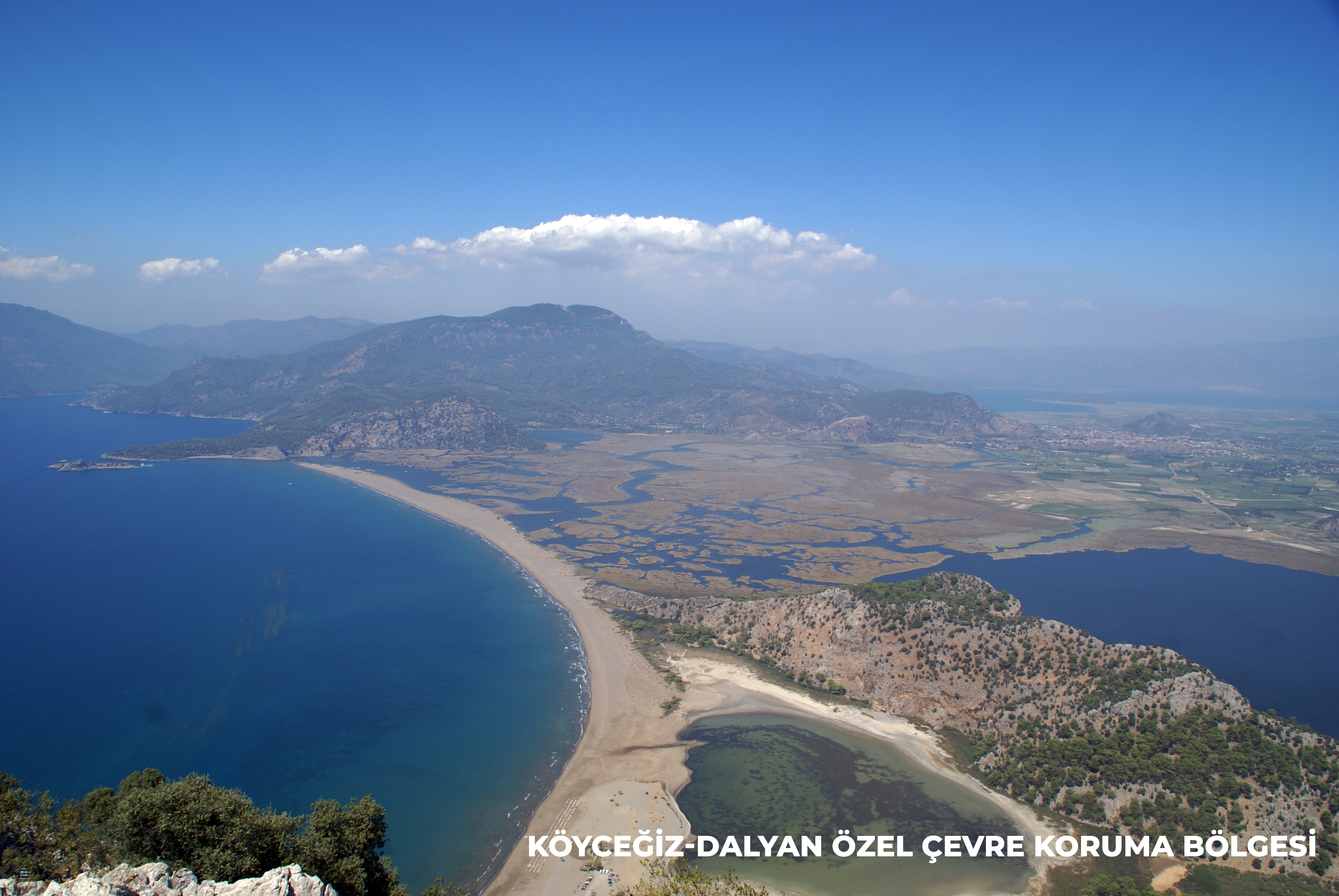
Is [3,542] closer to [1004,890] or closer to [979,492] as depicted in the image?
[1004,890]

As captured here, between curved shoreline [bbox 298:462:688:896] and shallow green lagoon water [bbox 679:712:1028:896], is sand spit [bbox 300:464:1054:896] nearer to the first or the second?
curved shoreline [bbox 298:462:688:896]

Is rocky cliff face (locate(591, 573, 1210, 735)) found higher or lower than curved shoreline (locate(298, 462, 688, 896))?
higher

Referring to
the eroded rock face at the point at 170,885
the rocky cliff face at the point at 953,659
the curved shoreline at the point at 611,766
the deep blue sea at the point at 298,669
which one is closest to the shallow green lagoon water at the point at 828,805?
the curved shoreline at the point at 611,766

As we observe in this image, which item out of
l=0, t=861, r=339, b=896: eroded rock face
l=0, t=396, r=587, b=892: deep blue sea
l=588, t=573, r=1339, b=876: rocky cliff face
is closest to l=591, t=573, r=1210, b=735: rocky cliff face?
l=588, t=573, r=1339, b=876: rocky cliff face

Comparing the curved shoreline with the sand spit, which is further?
the sand spit

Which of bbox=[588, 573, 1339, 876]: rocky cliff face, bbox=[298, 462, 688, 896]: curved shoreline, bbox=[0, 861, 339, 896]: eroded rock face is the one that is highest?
bbox=[0, 861, 339, 896]: eroded rock face

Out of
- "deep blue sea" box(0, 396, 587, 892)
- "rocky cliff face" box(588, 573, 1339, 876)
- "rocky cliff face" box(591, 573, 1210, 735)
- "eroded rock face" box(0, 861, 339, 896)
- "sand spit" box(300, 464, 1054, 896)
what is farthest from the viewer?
"rocky cliff face" box(591, 573, 1210, 735)

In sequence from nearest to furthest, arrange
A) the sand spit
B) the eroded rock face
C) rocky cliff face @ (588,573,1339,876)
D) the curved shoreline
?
the eroded rock face
the curved shoreline
the sand spit
rocky cliff face @ (588,573,1339,876)

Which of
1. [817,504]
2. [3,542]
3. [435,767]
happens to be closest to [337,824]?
[435,767]
